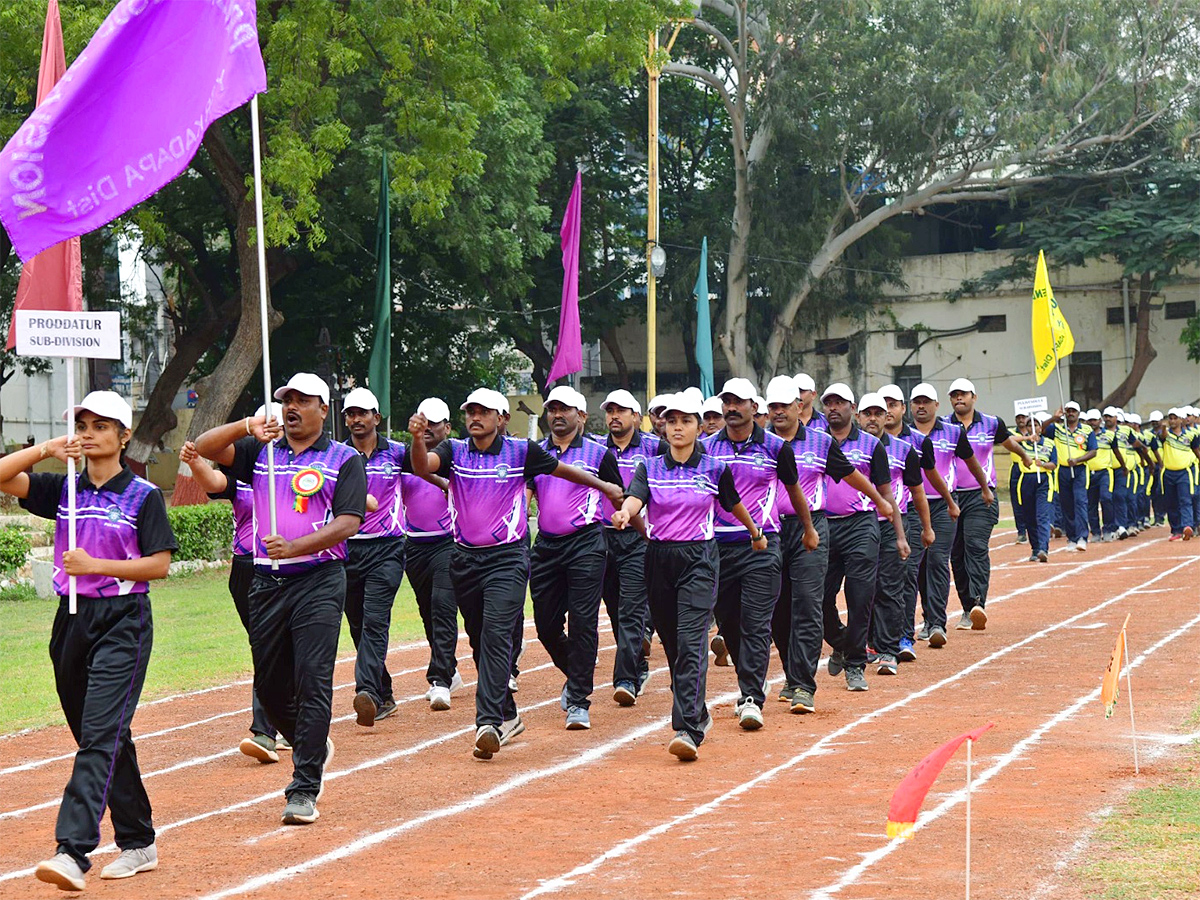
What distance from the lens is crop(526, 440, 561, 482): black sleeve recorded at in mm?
9849

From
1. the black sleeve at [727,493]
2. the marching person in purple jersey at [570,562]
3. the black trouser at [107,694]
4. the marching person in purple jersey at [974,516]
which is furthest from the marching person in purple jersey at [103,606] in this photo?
the marching person in purple jersey at [974,516]

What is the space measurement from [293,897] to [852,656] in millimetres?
6370

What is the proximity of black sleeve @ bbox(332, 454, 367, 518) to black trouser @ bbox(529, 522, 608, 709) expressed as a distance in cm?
271

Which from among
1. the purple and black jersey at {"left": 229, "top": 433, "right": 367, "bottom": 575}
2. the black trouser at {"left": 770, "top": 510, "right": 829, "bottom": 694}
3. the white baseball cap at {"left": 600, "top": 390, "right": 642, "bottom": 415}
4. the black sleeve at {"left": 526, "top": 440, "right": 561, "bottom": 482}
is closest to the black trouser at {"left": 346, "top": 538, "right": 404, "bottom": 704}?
the black sleeve at {"left": 526, "top": 440, "right": 561, "bottom": 482}

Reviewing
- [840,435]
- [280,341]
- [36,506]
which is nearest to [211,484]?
[36,506]

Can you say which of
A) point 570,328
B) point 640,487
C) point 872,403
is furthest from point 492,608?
point 570,328

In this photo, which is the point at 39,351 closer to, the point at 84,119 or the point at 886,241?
the point at 84,119

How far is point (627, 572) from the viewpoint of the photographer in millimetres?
12203

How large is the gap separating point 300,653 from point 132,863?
4.44 ft

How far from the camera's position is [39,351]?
23.0 ft

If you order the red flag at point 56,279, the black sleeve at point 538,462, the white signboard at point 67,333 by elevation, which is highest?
the red flag at point 56,279

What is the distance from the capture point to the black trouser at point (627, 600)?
1170 centimetres

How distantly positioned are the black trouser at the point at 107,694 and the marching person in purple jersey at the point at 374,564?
3834mm

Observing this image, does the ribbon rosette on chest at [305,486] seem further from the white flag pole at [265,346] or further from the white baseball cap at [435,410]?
the white baseball cap at [435,410]
